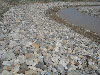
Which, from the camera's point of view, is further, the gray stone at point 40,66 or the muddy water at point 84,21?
the muddy water at point 84,21

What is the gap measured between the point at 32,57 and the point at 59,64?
139 centimetres

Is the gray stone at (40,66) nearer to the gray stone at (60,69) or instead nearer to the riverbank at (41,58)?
the riverbank at (41,58)

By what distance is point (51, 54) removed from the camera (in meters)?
7.37

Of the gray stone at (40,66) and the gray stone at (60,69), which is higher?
the gray stone at (40,66)

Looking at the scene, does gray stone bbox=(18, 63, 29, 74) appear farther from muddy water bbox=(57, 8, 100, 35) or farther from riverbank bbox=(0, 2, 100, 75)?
muddy water bbox=(57, 8, 100, 35)

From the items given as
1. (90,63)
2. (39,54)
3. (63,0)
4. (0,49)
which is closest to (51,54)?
(39,54)

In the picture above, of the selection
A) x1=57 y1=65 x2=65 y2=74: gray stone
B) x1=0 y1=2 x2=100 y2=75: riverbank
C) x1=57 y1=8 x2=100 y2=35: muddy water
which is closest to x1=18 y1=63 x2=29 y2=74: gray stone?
x1=0 y1=2 x2=100 y2=75: riverbank

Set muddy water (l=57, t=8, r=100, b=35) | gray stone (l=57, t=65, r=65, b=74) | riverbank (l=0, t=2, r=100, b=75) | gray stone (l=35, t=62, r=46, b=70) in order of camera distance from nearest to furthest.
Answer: riverbank (l=0, t=2, r=100, b=75) < gray stone (l=35, t=62, r=46, b=70) < gray stone (l=57, t=65, r=65, b=74) < muddy water (l=57, t=8, r=100, b=35)

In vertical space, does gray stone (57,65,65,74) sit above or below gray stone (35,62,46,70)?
below

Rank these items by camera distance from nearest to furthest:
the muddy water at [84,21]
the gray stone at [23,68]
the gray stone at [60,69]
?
the gray stone at [23,68] → the gray stone at [60,69] → the muddy water at [84,21]

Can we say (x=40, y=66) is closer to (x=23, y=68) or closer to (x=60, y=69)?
(x=23, y=68)

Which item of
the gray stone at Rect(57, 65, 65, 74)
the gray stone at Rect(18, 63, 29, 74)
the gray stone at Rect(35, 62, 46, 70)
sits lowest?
the gray stone at Rect(57, 65, 65, 74)

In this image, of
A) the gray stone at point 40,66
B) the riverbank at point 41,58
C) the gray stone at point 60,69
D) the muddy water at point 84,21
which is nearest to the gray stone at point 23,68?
the riverbank at point 41,58

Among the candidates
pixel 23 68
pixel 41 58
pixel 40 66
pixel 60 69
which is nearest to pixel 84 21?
pixel 41 58
